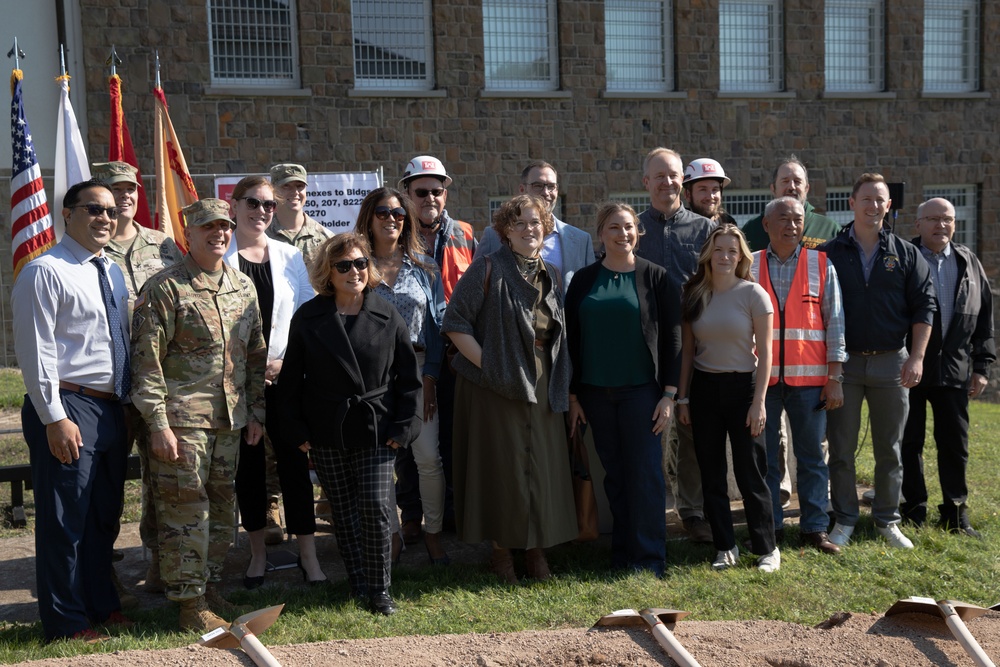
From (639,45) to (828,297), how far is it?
11732 mm

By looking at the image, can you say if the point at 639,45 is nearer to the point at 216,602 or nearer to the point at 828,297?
the point at 828,297

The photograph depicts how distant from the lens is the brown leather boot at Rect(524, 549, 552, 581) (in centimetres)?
557

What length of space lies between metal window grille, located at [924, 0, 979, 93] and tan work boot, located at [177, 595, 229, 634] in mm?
17041

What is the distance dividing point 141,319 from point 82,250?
42cm

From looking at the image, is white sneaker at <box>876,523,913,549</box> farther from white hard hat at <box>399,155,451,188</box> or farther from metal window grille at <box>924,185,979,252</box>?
metal window grille at <box>924,185,979,252</box>

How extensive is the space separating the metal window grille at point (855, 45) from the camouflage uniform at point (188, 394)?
50.1ft

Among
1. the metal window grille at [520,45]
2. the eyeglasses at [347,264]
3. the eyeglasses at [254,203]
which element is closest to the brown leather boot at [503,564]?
the eyeglasses at [347,264]

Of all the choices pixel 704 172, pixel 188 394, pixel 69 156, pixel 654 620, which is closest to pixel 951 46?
pixel 704 172

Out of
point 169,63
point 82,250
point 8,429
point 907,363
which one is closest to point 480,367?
point 82,250

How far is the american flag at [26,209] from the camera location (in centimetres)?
748

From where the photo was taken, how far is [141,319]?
4758 millimetres

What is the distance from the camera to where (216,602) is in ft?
17.0

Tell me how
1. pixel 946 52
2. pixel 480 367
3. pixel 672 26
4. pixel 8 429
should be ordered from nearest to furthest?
1. pixel 480 367
2. pixel 8 429
3. pixel 672 26
4. pixel 946 52

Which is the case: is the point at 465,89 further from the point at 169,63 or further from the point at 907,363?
the point at 907,363
